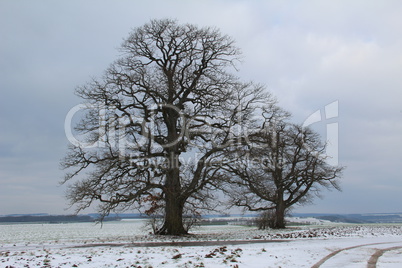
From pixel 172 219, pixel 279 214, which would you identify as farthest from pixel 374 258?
pixel 279 214

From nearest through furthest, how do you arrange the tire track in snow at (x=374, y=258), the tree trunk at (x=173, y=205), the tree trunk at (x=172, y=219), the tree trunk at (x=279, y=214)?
the tire track in snow at (x=374, y=258)
the tree trunk at (x=173, y=205)
the tree trunk at (x=172, y=219)
the tree trunk at (x=279, y=214)

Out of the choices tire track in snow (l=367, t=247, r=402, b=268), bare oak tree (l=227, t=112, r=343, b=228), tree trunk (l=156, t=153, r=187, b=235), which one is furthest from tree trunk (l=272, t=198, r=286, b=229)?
tire track in snow (l=367, t=247, r=402, b=268)

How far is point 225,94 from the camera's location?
23844 millimetres

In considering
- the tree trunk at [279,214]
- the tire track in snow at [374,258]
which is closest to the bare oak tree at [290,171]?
the tree trunk at [279,214]

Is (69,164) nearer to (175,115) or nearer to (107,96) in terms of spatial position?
(107,96)

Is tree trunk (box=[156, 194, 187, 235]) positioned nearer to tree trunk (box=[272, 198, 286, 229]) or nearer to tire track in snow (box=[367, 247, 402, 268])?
tire track in snow (box=[367, 247, 402, 268])

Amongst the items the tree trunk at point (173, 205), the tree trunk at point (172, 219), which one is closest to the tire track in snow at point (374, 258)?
the tree trunk at point (173, 205)

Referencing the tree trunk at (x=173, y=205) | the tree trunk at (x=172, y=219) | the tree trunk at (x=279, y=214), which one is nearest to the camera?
the tree trunk at (x=173, y=205)

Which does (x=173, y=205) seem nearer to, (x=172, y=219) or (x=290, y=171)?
(x=172, y=219)

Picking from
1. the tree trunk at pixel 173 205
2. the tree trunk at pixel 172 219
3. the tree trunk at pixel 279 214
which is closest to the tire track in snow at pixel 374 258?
the tree trunk at pixel 173 205

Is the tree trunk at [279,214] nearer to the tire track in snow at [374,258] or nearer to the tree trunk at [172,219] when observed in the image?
the tree trunk at [172,219]

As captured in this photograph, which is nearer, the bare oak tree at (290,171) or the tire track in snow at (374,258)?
the tire track in snow at (374,258)

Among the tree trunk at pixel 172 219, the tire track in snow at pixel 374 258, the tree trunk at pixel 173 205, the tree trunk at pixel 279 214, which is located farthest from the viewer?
the tree trunk at pixel 279 214

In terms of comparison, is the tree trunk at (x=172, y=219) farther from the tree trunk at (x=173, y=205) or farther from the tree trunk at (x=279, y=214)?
the tree trunk at (x=279, y=214)
